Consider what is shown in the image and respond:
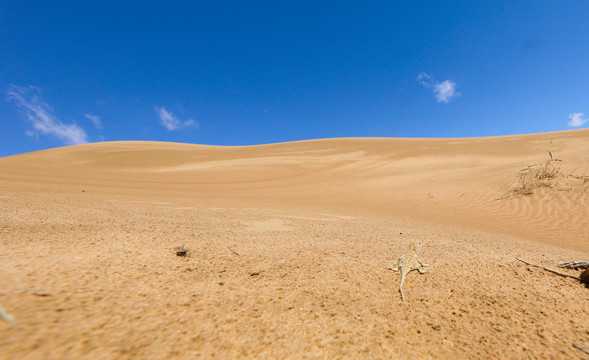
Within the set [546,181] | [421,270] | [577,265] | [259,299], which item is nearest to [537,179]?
[546,181]

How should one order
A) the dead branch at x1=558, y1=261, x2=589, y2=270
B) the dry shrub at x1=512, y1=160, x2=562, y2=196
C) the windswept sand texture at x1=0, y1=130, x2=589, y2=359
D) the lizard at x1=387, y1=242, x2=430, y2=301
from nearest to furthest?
the windswept sand texture at x1=0, y1=130, x2=589, y2=359 < the lizard at x1=387, y1=242, x2=430, y2=301 < the dead branch at x1=558, y1=261, x2=589, y2=270 < the dry shrub at x1=512, y1=160, x2=562, y2=196

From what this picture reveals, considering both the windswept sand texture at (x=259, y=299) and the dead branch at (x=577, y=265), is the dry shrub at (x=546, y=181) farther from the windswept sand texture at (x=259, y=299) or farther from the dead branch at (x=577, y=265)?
the windswept sand texture at (x=259, y=299)

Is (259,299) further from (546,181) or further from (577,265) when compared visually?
(546,181)

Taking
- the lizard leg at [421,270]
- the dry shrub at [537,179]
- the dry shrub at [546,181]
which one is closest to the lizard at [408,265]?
the lizard leg at [421,270]

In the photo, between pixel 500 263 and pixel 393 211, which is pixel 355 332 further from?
pixel 393 211

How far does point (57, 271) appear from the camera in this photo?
4.36 ft

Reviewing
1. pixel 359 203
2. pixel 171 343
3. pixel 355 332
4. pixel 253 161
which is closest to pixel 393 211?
pixel 359 203

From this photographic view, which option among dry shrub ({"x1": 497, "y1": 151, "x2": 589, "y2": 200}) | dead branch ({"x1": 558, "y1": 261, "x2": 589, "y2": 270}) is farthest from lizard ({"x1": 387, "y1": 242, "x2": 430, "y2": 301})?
dry shrub ({"x1": 497, "y1": 151, "x2": 589, "y2": 200})

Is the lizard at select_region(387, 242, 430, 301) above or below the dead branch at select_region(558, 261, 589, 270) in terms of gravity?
above

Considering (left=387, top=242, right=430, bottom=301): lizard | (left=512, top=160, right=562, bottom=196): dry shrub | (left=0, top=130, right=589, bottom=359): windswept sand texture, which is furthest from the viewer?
(left=512, top=160, right=562, bottom=196): dry shrub

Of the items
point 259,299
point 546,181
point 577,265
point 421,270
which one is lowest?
point 577,265

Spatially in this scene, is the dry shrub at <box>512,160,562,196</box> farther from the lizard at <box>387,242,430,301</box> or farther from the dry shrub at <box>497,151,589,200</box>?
the lizard at <box>387,242,430,301</box>

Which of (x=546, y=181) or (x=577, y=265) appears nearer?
(x=577, y=265)

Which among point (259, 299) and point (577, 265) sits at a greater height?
point (259, 299)
